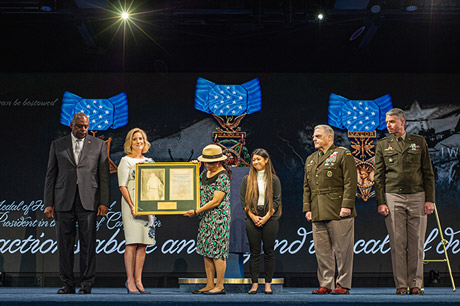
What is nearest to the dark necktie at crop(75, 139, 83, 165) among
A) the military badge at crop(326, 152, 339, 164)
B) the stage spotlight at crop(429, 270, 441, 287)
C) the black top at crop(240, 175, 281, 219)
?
the black top at crop(240, 175, 281, 219)

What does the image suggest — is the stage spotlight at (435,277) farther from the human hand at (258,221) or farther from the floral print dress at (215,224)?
the floral print dress at (215,224)

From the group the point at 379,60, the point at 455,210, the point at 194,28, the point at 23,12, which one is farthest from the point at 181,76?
the point at 455,210

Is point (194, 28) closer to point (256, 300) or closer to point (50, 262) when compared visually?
point (50, 262)

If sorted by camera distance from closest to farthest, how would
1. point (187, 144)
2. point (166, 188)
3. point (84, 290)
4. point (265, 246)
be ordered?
point (84, 290), point (166, 188), point (265, 246), point (187, 144)

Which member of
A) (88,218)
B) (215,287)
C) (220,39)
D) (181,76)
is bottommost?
(215,287)

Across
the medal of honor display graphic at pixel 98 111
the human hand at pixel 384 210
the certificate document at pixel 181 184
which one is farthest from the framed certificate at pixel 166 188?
the medal of honor display graphic at pixel 98 111

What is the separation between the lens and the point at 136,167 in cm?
494

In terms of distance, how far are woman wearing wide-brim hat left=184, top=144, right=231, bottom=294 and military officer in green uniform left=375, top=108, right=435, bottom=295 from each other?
149 cm

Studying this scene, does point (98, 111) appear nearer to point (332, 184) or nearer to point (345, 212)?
point (332, 184)

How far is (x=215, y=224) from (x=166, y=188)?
1.93ft

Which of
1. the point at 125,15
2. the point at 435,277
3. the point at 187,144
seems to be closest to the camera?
the point at 435,277

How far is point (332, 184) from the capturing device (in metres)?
4.95

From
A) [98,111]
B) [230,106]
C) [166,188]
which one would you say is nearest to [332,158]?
[166,188]

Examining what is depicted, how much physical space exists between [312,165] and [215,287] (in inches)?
58.3
